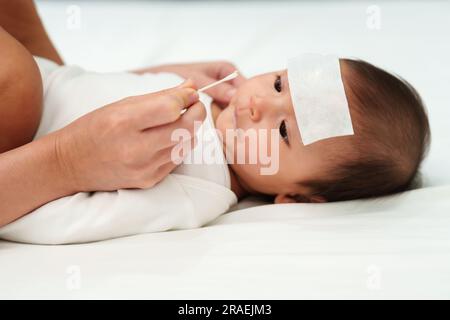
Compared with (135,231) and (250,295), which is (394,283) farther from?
(135,231)

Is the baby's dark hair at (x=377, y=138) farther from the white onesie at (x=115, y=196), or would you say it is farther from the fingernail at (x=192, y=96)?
the fingernail at (x=192, y=96)

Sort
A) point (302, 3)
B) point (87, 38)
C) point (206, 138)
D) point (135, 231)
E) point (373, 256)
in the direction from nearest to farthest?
point (373, 256)
point (135, 231)
point (206, 138)
point (87, 38)
point (302, 3)

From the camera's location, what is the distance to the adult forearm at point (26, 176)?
0.94 m

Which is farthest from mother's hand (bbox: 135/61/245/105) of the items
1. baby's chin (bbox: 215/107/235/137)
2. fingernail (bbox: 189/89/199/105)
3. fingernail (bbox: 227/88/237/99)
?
fingernail (bbox: 189/89/199/105)

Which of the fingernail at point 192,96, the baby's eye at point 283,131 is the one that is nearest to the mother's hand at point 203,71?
the baby's eye at point 283,131

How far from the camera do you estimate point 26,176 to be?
3.09ft

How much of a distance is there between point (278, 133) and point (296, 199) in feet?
0.61

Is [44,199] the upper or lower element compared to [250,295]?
upper

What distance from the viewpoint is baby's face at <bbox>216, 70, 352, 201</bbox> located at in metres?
1.12

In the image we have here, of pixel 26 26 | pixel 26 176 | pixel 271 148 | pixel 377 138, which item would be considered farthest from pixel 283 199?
pixel 26 26

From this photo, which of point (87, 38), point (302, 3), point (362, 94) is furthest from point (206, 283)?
point (302, 3)

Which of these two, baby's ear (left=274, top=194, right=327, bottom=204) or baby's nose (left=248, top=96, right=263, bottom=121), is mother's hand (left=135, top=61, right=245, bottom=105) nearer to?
baby's nose (left=248, top=96, right=263, bottom=121)
